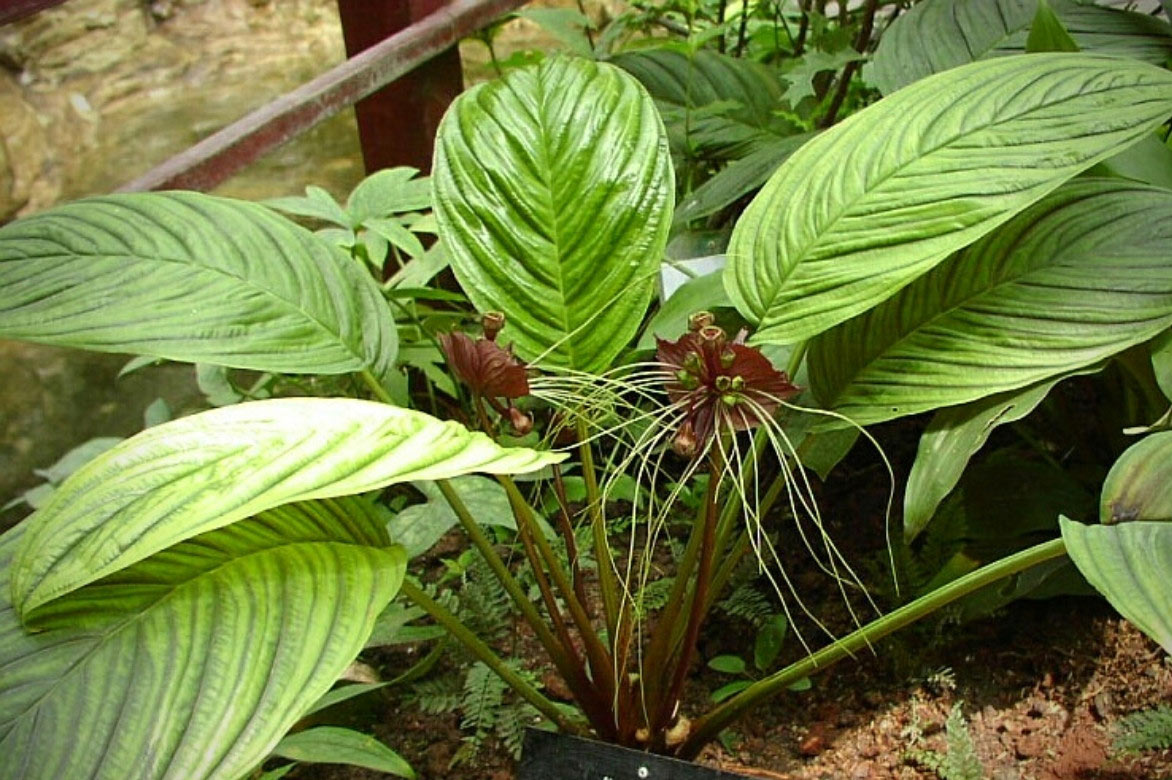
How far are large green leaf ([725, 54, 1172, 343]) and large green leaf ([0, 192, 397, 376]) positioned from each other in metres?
0.38

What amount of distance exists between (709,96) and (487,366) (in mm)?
1056

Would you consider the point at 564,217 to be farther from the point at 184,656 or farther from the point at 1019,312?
the point at 184,656

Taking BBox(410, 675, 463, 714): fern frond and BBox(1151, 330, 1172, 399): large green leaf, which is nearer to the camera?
BBox(1151, 330, 1172, 399): large green leaf

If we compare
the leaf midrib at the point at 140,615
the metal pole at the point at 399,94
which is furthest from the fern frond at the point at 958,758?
the metal pole at the point at 399,94

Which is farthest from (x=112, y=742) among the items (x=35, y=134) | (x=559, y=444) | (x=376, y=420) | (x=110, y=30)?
(x=110, y=30)

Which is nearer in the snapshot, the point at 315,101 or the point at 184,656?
the point at 184,656

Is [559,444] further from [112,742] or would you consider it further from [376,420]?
[112,742]

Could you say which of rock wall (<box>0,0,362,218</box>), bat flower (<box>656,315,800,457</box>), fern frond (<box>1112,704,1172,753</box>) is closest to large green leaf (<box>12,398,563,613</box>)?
bat flower (<box>656,315,800,457</box>)

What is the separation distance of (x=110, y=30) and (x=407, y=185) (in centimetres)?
270

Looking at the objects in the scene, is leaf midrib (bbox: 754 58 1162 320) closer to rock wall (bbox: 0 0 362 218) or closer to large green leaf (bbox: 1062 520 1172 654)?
large green leaf (bbox: 1062 520 1172 654)

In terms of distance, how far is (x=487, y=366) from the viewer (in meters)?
0.90

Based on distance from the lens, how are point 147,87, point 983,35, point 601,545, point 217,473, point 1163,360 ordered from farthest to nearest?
point 147,87 < point 983,35 < point 601,545 < point 1163,360 < point 217,473

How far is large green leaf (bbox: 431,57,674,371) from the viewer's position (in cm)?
108

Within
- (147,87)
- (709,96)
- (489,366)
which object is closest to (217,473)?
(489,366)
